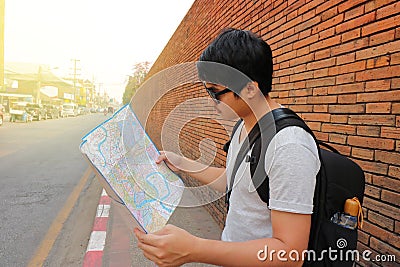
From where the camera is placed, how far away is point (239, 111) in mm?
1261

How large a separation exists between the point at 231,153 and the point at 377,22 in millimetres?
1238

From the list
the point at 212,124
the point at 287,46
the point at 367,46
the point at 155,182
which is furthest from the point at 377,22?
the point at 212,124

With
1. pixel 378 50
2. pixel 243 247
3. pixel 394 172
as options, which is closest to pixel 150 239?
pixel 243 247

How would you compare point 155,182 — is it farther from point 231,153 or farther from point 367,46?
point 367,46

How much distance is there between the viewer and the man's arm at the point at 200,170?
5.60 ft

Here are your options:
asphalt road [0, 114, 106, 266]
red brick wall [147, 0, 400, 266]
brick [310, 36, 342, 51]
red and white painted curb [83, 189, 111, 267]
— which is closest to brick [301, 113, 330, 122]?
red brick wall [147, 0, 400, 266]

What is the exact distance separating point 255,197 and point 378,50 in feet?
4.43

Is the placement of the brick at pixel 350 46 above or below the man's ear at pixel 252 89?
above

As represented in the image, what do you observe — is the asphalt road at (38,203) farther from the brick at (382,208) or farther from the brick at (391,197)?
the brick at (391,197)

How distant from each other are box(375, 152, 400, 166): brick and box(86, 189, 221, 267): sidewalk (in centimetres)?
157

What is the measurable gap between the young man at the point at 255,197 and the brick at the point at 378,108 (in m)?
1.01

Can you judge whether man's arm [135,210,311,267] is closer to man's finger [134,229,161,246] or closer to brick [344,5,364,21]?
man's finger [134,229,161,246]

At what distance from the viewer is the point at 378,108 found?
6.35 feet

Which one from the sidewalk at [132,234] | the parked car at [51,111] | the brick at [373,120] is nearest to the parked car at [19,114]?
the parked car at [51,111]
